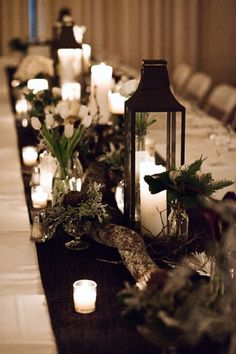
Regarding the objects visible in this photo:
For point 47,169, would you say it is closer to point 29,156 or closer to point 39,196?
point 39,196

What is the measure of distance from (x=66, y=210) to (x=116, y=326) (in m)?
0.54

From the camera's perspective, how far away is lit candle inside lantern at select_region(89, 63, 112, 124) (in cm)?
334

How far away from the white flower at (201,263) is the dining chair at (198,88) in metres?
4.11

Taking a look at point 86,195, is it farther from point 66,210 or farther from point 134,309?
point 134,309

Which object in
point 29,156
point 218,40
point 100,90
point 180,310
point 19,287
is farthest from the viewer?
point 218,40

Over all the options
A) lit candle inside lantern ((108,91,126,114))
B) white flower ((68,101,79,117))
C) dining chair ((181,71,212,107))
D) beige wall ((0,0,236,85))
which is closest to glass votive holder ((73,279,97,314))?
lit candle inside lantern ((108,91,126,114))

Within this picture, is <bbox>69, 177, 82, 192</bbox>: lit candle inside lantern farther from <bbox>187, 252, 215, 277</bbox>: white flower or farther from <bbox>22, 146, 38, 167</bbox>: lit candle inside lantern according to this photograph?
<bbox>22, 146, 38, 167</bbox>: lit candle inside lantern

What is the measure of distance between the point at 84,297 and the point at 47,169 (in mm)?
1043

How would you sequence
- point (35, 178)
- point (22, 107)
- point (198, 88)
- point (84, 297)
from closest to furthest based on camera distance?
point (84, 297)
point (35, 178)
point (22, 107)
point (198, 88)

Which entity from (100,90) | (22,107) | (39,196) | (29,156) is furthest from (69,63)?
(39,196)

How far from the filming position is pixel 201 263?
1965 millimetres

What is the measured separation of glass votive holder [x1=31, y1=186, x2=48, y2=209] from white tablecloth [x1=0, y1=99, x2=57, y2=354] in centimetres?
5

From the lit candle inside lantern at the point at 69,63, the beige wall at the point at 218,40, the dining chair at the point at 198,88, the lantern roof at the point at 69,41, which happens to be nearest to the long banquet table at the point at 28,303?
the lantern roof at the point at 69,41

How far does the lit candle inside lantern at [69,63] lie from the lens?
403 centimetres
